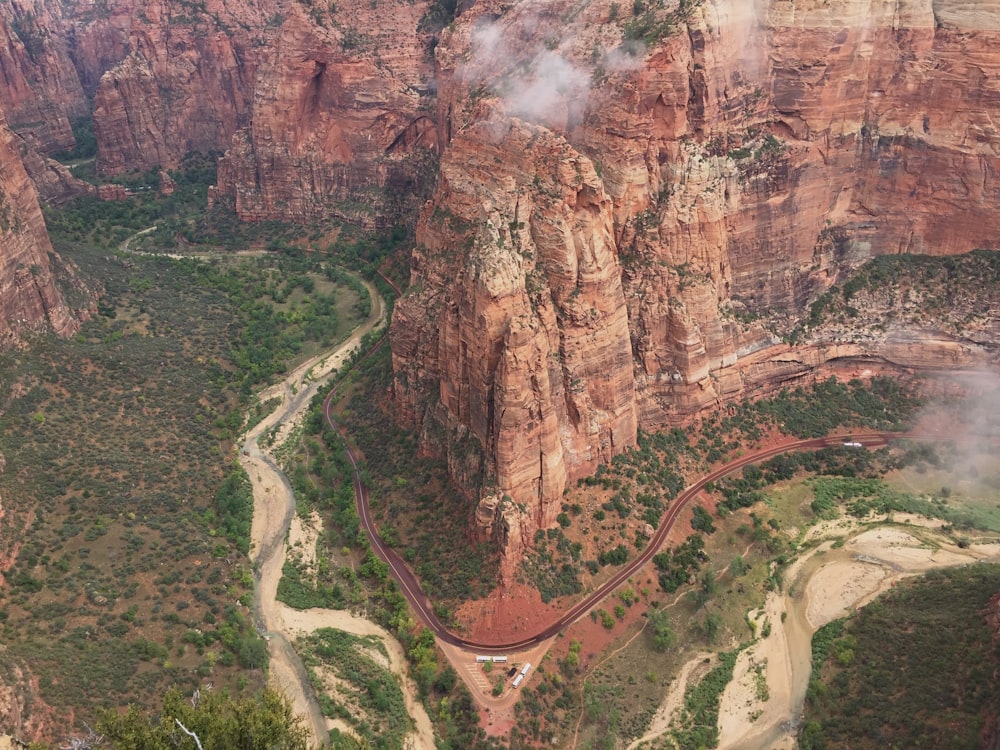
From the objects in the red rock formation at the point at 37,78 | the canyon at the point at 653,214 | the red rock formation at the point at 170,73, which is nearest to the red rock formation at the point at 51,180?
the red rock formation at the point at 170,73

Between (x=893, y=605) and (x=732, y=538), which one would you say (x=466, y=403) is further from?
(x=893, y=605)

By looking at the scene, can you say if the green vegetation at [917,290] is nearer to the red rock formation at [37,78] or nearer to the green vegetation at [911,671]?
the green vegetation at [911,671]

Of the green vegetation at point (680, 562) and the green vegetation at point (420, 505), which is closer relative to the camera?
the green vegetation at point (420, 505)

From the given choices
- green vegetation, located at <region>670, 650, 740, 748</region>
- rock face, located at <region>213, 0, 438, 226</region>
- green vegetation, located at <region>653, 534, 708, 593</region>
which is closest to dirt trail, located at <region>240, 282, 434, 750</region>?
green vegetation, located at <region>670, 650, 740, 748</region>

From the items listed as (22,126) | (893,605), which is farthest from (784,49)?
(22,126)

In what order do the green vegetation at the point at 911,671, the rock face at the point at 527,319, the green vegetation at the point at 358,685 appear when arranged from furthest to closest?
the rock face at the point at 527,319
the green vegetation at the point at 358,685
the green vegetation at the point at 911,671

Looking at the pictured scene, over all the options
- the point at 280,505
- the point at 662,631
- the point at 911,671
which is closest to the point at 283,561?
the point at 280,505

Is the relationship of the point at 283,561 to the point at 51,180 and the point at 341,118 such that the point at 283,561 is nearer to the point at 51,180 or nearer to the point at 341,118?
the point at 341,118

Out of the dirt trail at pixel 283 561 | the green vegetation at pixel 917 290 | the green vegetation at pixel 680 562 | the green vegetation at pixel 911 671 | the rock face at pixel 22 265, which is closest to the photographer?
the green vegetation at pixel 911 671
